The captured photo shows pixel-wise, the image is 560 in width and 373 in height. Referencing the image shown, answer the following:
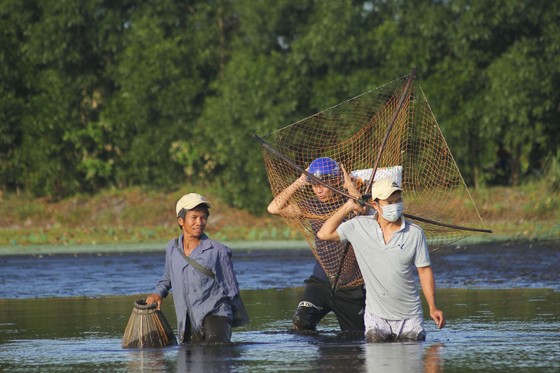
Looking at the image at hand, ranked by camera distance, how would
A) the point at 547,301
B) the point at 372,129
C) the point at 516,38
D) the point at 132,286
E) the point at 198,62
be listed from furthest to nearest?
the point at 198,62
the point at 516,38
the point at 132,286
the point at 547,301
the point at 372,129

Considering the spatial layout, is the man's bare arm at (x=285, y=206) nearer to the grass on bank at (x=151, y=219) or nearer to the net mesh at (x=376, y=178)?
the net mesh at (x=376, y=178)

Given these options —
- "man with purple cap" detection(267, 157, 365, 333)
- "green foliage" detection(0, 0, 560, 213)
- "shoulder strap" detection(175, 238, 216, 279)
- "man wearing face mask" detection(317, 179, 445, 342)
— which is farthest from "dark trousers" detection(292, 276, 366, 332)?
"green foliage" detection(0, 0, 560, 213)

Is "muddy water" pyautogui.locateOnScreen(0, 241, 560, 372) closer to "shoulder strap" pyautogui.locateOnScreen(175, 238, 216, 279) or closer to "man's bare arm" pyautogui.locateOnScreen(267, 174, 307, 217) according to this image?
"shoulder strap" pyautogui.locateOnScreen(175, 238, 216, 279)

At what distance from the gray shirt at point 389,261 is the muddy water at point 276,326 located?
334 millimetres

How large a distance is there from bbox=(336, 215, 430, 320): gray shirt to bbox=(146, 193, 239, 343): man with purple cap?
110 centimetres

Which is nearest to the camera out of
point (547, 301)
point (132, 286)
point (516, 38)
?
point (547, 301)

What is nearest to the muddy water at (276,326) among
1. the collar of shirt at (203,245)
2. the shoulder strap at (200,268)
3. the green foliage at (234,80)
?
the shoulder strap at (200,268)

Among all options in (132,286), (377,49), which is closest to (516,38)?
(377,49)

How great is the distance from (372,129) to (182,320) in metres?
3.64

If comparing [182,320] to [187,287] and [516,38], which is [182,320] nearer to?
[187,287]

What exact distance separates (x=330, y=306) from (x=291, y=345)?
0.81 meters

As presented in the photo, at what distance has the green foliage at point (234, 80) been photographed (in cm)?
3259

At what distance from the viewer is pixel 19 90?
37.3 m

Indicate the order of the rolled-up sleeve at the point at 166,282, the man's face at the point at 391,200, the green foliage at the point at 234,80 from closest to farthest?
the man's face at the point at 391,200
the rolled-up sleeve at the point at 166,282
the green foliage at the point at 234,80
